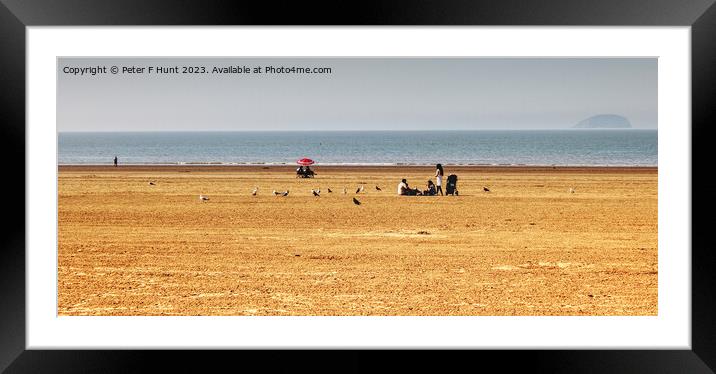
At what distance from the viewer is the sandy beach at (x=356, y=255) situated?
7.57 meters

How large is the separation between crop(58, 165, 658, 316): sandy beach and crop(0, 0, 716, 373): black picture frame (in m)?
3.26

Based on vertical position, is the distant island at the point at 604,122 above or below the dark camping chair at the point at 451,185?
above

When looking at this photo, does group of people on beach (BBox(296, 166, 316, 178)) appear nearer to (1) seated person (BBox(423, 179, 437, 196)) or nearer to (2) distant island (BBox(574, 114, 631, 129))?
(1) seated person (BBox(423, 179, 437, 196))

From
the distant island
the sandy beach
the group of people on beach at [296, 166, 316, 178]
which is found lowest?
the sandy beach

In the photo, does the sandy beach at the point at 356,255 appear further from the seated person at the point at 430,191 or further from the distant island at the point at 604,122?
the distant island at the point at 604,122

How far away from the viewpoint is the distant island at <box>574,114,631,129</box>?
90562mm

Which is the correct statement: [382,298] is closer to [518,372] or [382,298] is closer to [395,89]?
[518,372]

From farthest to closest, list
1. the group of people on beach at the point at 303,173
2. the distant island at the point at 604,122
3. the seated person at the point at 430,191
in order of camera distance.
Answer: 1. the distant island at the point at 604,122
2. the group of people on beach at the point at 303,173
3. the seated person at the point at 430,191

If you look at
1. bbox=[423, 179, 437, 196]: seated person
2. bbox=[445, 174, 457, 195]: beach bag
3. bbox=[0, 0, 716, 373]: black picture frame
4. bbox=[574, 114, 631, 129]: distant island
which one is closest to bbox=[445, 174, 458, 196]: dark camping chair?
bbox=[445, 174, 457, 195]: beach bag

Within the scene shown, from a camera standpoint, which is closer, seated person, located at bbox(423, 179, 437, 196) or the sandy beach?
the sandy beach

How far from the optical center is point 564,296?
7.97 m

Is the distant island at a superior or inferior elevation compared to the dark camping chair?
superior
